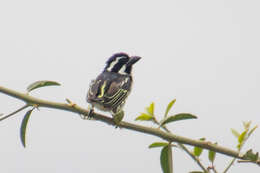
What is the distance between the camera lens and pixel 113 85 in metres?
4.97

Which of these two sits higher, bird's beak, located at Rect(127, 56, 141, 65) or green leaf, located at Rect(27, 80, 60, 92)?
bird's beak, located at Rect(127, 56, 141, 65)

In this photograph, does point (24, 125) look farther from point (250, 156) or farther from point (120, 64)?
point (120, 64)

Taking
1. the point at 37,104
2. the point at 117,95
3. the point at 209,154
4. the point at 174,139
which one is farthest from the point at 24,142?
the point at 117,95

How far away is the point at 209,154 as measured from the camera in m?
2.27

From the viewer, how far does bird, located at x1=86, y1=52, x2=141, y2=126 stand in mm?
4449

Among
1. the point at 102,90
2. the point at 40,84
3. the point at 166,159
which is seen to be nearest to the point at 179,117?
the point at 166,159

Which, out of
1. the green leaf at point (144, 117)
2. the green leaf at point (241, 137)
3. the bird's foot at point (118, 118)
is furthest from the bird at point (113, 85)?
the green leaf at point (241, 137)

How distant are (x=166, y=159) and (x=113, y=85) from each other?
3043mm

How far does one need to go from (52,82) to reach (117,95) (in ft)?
7.57

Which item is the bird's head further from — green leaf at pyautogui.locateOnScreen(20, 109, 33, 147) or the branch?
the branch

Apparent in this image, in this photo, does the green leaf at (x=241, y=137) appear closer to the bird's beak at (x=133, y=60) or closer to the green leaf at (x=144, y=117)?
the green leaf at (x=144, y=117)

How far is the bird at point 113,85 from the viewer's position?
445cm

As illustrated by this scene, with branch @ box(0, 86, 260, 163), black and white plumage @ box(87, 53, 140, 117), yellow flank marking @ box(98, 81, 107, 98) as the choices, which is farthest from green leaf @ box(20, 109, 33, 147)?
yellow flank marking @ box(98, 81, 107, 98)

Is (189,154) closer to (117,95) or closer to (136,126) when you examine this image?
(136,126)
